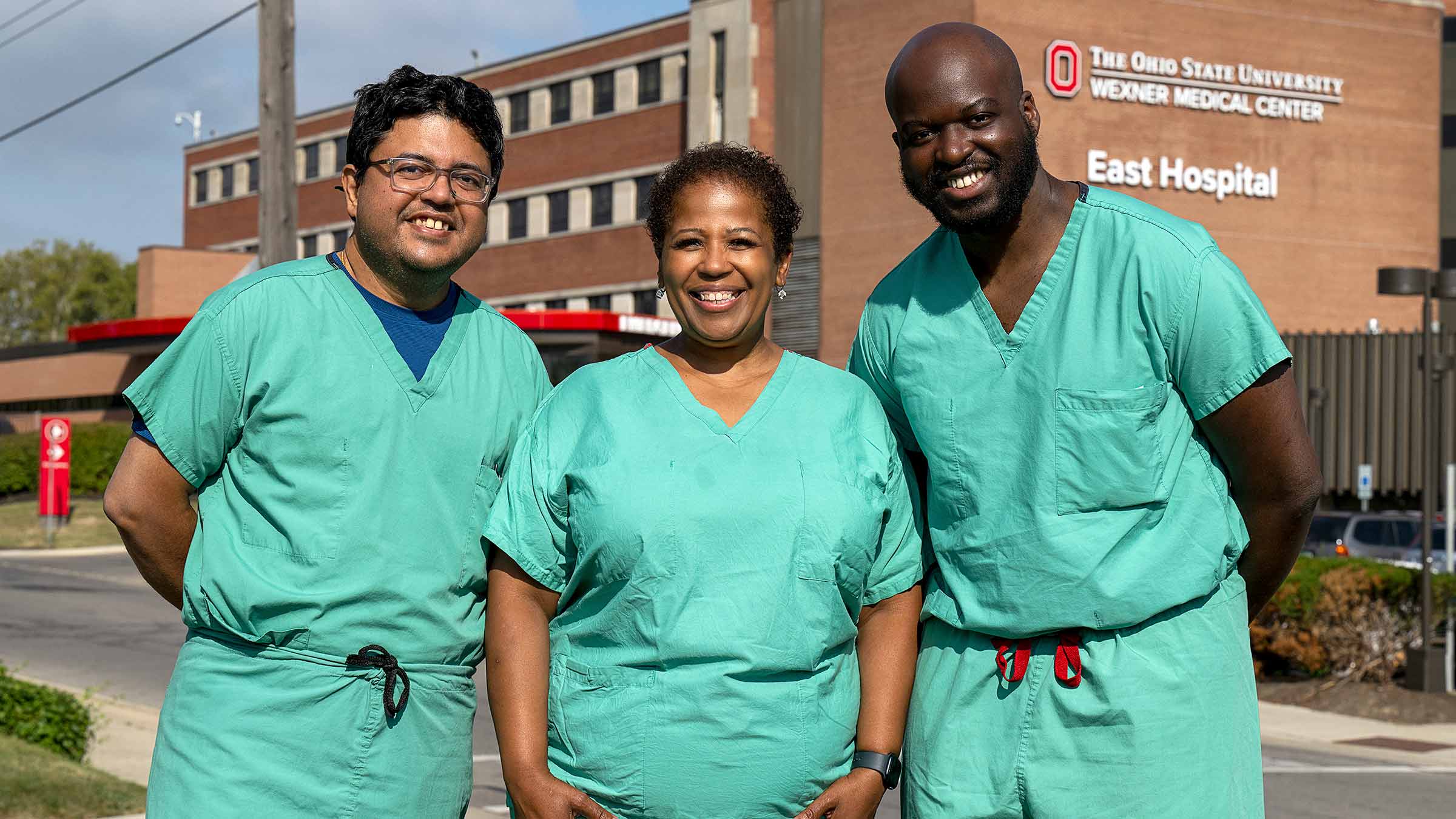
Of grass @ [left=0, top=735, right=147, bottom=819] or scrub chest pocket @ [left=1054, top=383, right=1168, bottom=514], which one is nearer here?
scrub chest pocket @ [left=1054, top=383, right=1168, bottom=514]

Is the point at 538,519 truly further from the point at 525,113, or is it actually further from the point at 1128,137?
the point at 525,113

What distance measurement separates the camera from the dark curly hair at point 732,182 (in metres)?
3.14

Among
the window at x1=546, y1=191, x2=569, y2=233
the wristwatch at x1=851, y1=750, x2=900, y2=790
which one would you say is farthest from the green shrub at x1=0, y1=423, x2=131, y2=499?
the wristwatch at x1=851, y1=750, x2=900, y2=790

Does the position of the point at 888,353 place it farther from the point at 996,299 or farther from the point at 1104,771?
the point at 1104,771

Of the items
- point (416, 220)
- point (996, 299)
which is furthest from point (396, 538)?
point (996, 299)

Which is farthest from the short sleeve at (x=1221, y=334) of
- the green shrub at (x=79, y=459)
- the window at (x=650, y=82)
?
the window at (x=650, y=82)

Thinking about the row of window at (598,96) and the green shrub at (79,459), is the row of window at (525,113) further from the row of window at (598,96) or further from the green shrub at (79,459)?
the green shrub at (79,459)

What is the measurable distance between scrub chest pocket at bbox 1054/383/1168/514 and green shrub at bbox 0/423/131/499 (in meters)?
39.0

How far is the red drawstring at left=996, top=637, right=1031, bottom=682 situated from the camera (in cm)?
318

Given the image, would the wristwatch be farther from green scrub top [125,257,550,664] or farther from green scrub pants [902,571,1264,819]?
green scrub top [125,257,550,664]

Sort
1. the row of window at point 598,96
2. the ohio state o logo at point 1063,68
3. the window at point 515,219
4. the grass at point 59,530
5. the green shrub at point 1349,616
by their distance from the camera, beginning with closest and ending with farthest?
the green shrub at point 1349,616 → the grass at point 59,530 → the ohio state o logo at point 1063,68 → the row of window at point 598,96 → the window at point 515,219

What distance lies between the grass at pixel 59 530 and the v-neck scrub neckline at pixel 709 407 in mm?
26554

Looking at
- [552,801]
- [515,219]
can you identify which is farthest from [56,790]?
[515,219]

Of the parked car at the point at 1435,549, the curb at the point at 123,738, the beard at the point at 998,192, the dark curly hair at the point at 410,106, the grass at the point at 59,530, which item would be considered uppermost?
the dark curly hair at the point at 410,106
